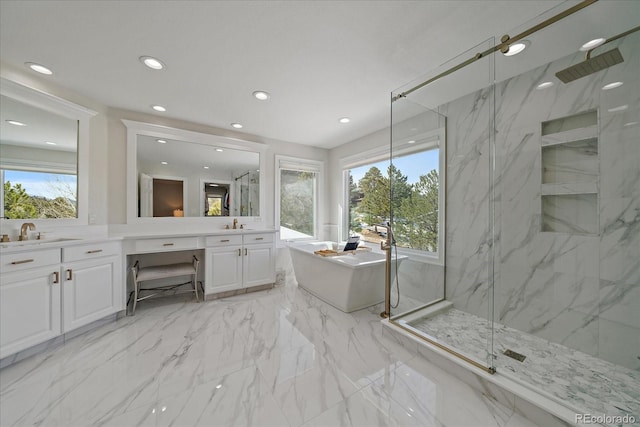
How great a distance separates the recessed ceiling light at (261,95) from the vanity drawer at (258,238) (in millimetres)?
1794

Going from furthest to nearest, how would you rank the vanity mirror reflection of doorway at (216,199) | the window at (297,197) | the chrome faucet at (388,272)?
the window at (297,197) → the vanity mirror reflection of doorway at (216,199) → the chrome faucet at (388,272)

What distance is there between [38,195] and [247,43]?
2.53m

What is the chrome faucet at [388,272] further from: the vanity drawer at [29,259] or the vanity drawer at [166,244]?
the vanity drawer at [29,259]

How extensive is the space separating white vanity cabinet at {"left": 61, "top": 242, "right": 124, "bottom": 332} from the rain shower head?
4455mm

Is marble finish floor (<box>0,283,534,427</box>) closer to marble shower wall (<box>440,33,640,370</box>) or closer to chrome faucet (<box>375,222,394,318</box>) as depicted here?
chrome faucet (<box>375,222,394,318</box>)

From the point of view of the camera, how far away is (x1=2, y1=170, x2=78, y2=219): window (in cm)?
208

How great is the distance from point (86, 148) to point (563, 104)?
4.65 m

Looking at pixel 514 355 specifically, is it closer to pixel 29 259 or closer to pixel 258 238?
pixel 258 238

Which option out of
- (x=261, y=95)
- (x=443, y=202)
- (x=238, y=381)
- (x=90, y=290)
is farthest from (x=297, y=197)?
(x=238, y=381)

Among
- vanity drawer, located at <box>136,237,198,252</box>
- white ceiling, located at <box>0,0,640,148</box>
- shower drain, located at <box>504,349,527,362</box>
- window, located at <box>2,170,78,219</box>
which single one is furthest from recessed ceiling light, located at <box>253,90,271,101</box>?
shower drain, located at <box>504,349,527,362</box>

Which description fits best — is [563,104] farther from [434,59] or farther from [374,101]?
[374,101]

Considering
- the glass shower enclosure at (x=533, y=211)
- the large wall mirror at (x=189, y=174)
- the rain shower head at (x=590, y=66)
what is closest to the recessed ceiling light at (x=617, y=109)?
the glass shower enclosure at (x=533, y=211)

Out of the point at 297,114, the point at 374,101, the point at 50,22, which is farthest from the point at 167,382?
the point at 374,101

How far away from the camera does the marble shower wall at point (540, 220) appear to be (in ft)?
5.42
